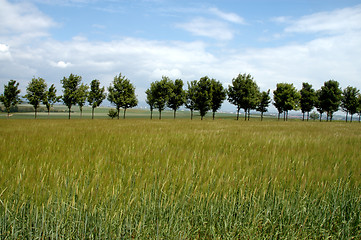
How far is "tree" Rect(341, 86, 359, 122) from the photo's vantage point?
71956 millimetres

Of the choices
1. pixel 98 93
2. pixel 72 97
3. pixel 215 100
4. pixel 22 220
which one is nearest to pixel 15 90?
pixel 72 97

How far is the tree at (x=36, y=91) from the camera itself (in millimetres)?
54250

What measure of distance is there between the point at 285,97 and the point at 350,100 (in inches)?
1157

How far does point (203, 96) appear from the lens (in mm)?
56844

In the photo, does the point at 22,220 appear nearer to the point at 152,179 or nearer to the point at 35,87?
the point at 152,179

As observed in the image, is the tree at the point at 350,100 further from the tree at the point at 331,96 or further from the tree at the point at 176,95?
the tree at the point at 176,95

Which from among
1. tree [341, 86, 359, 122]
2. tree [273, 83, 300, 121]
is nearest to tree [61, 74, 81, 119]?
tree [273, 83, 300, 121]

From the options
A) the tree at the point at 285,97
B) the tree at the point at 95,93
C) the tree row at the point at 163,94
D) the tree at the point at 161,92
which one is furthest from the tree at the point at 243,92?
the tree at the point at 95,93

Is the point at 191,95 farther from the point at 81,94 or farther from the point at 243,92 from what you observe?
the point at 81,94

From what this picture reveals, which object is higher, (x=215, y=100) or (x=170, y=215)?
(x=215, y=100)

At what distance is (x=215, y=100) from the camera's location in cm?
5956

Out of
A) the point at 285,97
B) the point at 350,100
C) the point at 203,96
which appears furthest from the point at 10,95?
the point at 350,100

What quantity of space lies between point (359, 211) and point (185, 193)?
1842 millimetres

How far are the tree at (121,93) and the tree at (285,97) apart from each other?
162 feet
